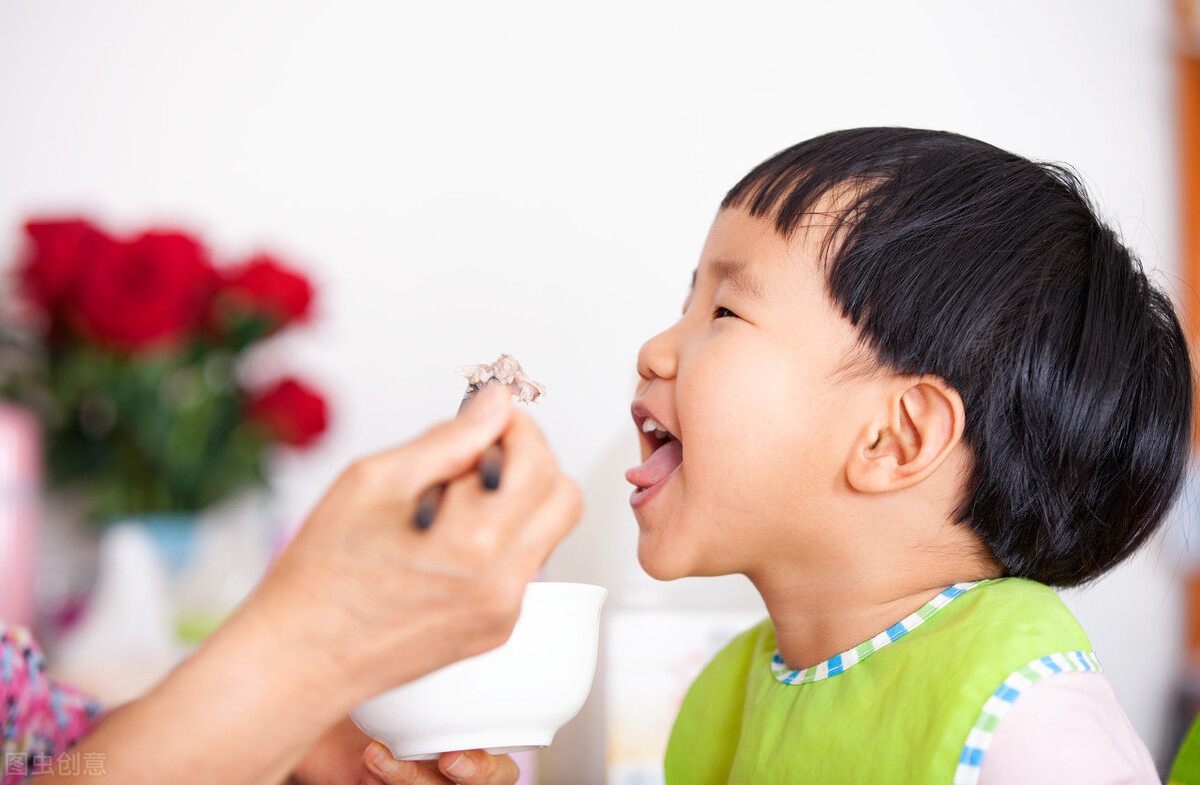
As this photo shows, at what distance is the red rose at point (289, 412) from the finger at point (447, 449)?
89 cm

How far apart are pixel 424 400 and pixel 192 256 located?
43 cm

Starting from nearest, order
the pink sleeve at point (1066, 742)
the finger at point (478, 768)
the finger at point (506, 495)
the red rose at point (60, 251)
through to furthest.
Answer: the finger at point (506, 495), the pink sleeve at point (1066, 742), the finger at point (478, 768), the red rose at point (60, 251)

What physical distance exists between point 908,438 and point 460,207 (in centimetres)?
97

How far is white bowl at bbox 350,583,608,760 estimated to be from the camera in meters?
0.60

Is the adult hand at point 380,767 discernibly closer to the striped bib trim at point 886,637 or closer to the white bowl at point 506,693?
the white bowl at point 506,693

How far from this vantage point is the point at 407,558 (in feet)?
1.50

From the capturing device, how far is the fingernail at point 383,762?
74 centimetres

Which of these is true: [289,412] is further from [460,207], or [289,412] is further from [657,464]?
[657,464]

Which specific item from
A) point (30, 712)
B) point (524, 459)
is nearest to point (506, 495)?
point (524, 459)

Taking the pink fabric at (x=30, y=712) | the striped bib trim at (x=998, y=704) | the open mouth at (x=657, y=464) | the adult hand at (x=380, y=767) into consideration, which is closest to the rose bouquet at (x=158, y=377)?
the pink fabric at (x=30, y=712)

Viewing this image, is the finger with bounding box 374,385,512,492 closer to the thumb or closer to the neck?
the thumb

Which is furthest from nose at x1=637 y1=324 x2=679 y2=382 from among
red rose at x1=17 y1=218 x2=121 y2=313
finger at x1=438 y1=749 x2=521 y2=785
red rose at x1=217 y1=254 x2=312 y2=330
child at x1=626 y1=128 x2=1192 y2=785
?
red rose at x1=17 y1=218 x2=121 y2=313

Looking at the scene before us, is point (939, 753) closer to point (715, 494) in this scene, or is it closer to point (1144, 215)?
point (715, 494)

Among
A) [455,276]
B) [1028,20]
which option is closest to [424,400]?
[455,276]
